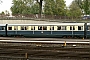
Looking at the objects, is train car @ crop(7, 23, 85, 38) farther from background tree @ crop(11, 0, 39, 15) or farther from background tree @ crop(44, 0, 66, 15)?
background tree @ crop(11, 0, 39, 15)

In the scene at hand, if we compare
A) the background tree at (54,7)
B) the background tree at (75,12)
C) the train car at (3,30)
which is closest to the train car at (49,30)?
the train car at (3,30)

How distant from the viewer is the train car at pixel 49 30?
1053 inches

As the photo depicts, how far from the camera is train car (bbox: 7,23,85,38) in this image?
87.7 ft

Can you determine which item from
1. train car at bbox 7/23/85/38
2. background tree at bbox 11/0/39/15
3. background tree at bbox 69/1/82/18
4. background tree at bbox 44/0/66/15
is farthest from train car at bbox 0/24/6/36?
background tree at bbox 11/0/39/15

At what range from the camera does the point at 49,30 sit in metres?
27.4

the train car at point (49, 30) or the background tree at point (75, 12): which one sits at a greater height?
the background tree at point (75, 12)

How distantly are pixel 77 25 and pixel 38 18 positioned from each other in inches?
543

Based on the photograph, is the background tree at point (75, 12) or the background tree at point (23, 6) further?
the background tree at point (23, 6)

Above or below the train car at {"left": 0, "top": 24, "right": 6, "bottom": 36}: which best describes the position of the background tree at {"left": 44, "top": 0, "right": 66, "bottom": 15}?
above

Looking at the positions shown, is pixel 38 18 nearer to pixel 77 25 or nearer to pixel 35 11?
pixel 77 25

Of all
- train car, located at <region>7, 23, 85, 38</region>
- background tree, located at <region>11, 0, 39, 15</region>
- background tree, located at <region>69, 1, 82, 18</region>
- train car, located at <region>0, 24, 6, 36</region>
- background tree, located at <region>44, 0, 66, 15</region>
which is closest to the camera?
train car, located at <region>7, 23, 85, 38</region>

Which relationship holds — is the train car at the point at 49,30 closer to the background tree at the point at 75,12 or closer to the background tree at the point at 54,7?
the background tree at the point at 54,7

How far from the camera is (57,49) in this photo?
11664 millimetres

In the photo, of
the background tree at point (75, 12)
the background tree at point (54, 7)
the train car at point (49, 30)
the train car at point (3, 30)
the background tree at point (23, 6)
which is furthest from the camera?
the background tree at point (23, 6)
